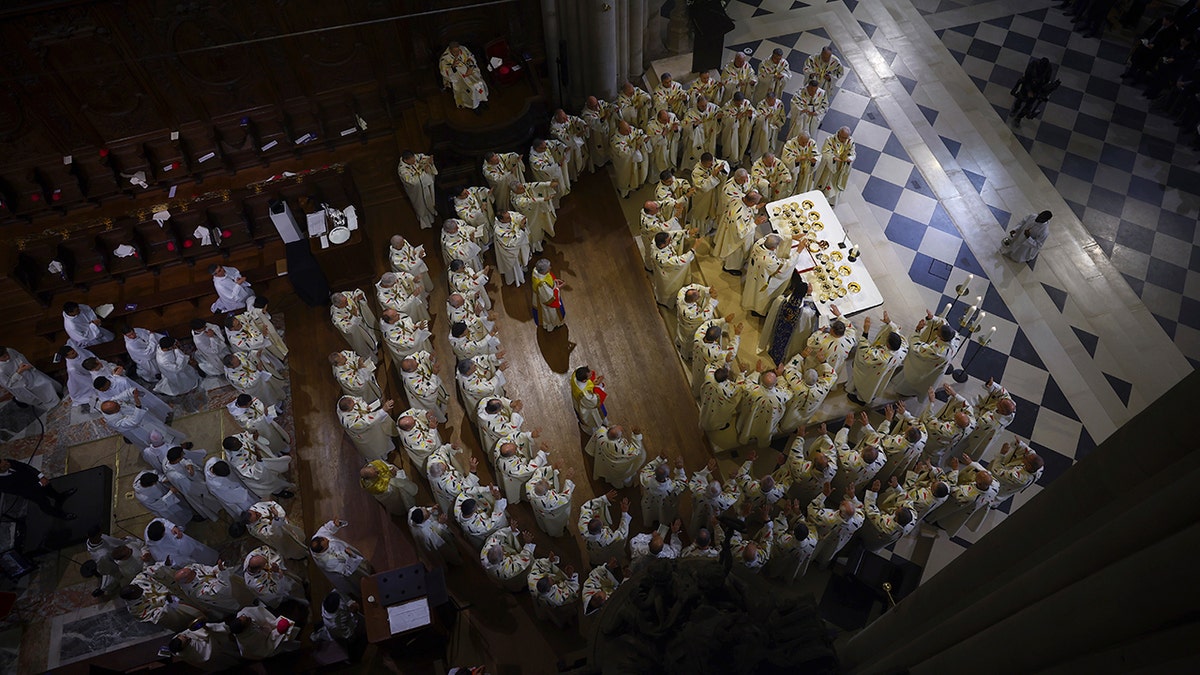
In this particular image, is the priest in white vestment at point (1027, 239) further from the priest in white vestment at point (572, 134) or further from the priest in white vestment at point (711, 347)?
the priest in white vestment at point (572, 134)

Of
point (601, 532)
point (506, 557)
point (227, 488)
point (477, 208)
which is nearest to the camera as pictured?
point (601, 532)

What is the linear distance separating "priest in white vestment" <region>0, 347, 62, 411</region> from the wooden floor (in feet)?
11.9

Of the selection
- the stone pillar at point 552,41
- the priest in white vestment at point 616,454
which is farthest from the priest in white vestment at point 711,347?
the stone pillar at point 552,41

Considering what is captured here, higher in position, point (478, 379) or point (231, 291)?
point (231, 291)

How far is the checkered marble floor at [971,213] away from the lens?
11.0 metres

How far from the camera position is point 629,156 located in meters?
12.5

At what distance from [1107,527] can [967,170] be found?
11211 millimetres

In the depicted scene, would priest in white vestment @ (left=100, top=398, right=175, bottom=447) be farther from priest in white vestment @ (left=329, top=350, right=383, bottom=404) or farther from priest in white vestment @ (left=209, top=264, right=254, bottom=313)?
priest in white vestment @ (left=329, top=350, right=383, bottom=404)

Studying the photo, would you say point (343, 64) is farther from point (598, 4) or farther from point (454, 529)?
point (454, 529)

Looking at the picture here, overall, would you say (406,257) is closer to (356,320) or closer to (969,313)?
(356,320)

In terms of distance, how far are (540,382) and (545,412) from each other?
1.65 ft

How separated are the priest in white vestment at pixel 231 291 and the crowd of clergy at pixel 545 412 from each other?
4 centimetres

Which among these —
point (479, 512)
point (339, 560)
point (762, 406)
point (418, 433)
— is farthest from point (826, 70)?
point (339, 560)

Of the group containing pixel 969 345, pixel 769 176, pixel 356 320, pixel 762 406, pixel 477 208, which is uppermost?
pixel 477 208
